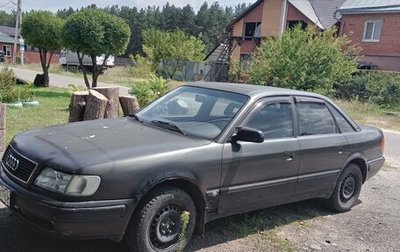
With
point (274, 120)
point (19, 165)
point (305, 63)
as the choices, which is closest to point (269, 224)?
point (274, 120)

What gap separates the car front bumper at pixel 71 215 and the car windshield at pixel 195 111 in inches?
44.3

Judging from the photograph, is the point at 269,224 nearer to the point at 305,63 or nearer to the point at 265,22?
the point at 305,63

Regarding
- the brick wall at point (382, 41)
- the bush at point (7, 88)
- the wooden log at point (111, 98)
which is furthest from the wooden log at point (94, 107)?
the brick wall at point (382, 41)

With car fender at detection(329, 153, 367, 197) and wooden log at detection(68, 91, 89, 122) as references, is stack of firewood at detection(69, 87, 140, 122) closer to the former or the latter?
wooden log at detection(68, 91, 89, 122)

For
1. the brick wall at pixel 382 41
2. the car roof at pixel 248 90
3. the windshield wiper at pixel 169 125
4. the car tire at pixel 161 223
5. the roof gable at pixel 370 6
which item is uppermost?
the roof gable at pixel 370 6

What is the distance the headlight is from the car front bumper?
8 centimetres

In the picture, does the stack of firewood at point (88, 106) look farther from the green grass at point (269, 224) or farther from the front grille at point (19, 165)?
the front grille at point (19, 165)

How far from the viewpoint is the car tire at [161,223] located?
3.47 meters

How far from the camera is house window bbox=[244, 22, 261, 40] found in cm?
3800

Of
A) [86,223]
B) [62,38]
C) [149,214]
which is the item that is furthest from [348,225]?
[62,38]

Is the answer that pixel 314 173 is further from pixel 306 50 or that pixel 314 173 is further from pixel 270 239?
pixel 306 50

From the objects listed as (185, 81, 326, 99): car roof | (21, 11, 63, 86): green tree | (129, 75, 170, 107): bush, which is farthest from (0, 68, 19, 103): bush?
(185, 81, 326, 99): car roof

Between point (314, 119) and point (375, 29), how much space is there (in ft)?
91.0

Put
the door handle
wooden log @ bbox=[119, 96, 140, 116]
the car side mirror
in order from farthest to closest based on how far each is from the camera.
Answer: wooden log @ bbox=[119, 96, 140, 116]
the door handle
the car side mirror
